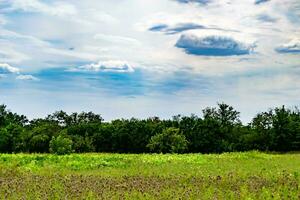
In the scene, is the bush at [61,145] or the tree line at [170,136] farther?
the tree line at [170,136]

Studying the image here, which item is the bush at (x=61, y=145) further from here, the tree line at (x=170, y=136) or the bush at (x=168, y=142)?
the bush at (x=168, y=142)

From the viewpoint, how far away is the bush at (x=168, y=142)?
53750 mm

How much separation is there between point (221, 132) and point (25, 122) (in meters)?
34.7

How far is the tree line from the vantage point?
55844 mm

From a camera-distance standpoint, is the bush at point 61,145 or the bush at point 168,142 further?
the bush at point 168,142

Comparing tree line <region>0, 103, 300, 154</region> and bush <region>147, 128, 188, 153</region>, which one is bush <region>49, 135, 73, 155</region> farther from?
bush <region>147, 128, 188, 153</region>

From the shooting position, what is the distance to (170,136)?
2147 inches

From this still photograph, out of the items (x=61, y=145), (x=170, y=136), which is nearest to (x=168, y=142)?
(x=170, y=136)

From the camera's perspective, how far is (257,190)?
12.2m

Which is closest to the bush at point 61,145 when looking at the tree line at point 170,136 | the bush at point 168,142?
the tree line at point 170,136

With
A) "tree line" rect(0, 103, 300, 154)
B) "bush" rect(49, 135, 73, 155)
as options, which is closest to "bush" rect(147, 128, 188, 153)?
"tree line" rect(0, 103, 300, 154)

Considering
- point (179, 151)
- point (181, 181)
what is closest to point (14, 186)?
point (181, 181)

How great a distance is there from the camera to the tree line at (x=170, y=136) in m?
55.8

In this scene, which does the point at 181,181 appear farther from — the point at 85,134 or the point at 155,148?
the point at 85,134
